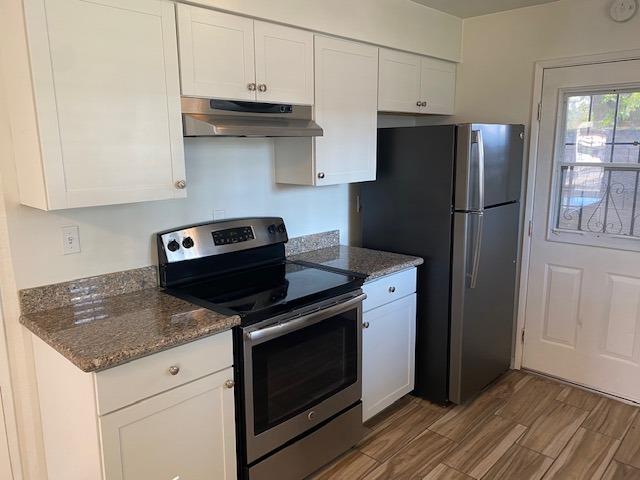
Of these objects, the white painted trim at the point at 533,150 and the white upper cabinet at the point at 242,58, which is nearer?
the white upper cabinet at the point at 242,58

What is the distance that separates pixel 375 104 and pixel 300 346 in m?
1.44

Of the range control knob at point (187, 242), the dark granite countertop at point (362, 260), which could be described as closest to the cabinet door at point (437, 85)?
the dark granite countertop at point (362, 260)

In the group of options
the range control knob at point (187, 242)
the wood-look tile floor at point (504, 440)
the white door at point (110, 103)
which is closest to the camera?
the white door at point (110, 103)

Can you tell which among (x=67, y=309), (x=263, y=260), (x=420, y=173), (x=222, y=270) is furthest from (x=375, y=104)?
(x=67, y=309)

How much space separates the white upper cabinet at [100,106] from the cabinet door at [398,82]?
51.4 inches

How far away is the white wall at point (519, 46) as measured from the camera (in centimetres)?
279

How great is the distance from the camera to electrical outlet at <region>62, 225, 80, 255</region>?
197 cm

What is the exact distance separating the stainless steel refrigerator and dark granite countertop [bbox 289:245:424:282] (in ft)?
0.47

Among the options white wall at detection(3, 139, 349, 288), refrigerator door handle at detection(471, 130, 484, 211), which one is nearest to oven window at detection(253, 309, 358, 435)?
white wall at detection(3, 139, 349, 288)

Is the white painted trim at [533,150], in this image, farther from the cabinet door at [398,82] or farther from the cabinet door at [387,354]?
the cabinet door at [387,354]

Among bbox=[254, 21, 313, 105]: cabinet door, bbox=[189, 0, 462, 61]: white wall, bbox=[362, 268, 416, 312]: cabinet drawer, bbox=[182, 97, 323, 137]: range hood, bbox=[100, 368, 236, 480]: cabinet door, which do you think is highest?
bbox=[189, 0, 462, 61]: white wall

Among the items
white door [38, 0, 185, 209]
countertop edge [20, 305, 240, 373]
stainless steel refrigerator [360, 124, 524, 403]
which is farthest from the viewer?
stainless steel refrigerator [360, 124, 524, 403]

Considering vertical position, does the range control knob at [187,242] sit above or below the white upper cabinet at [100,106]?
below

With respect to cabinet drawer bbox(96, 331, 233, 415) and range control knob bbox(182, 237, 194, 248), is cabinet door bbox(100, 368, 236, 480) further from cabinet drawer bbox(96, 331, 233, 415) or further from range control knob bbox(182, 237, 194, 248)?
range control knob bbox(182, 237, 194, 248)
